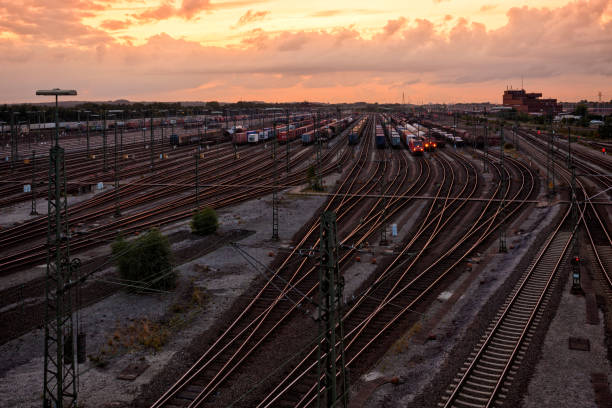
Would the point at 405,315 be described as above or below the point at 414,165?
below

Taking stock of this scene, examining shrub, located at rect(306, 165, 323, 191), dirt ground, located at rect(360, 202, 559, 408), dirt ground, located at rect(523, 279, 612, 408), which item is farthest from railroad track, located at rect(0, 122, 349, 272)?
dirt ground, located at rect(523, 279, 612, 408)

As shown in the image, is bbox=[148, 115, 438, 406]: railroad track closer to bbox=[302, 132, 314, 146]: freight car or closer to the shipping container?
bbox=[302, 132, 314, 146]: freight car

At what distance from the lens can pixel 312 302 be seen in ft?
43.3

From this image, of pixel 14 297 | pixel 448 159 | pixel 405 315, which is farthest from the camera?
pixel 448 159

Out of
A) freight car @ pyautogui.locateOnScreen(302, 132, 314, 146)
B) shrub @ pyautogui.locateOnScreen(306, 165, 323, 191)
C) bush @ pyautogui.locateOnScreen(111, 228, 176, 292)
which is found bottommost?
bush @ pyautogui.locateOnScreen(111, 228, 176, 292)

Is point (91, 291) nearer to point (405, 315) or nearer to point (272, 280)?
point (272, 280)

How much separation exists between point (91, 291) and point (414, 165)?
53554 mm

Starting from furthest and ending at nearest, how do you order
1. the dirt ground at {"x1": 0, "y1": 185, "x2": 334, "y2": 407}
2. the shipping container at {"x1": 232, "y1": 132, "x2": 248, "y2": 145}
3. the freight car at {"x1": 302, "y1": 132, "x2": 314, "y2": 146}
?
1. the shipping container at {"x1": 232, "y1": 132, "x2": 248, "y2": 145}
2. the freight car at {"x1": 302, "y1": 132, "x2": 314, "y2": 146}
3. the dirt ground at {"x1": 0, "y1": 185, "x2": 334, "y2": 407}

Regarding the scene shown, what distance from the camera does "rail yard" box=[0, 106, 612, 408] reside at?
17312mm

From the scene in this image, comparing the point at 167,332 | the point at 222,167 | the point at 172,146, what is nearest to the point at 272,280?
the point at 167,332

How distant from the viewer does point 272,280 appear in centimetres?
2841

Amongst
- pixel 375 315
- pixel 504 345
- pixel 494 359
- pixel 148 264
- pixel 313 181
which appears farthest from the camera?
pixel 313 181

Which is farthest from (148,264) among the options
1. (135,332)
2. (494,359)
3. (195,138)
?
(195,138)

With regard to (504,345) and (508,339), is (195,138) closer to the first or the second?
(508,339)
